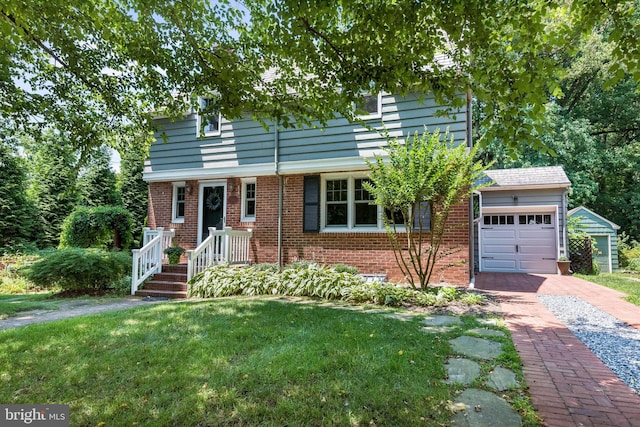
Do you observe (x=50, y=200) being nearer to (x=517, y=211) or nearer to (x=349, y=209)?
(x=349, y=209)

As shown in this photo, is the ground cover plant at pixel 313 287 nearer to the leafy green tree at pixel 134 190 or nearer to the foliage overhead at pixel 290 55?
the foliage overhead at pixel 290 55

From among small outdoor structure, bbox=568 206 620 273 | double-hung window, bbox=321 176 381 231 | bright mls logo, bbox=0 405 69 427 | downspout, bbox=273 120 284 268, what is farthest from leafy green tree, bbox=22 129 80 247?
small outdoor structure, bbox=568 206 620 273

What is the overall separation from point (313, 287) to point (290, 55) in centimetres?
430

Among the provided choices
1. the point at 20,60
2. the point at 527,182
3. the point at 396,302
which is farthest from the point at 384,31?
the point at 527,182

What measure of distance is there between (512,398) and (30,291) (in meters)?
11.4

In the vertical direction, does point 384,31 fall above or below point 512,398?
above

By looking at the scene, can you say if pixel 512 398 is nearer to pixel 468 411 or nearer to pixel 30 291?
pixel 468 411

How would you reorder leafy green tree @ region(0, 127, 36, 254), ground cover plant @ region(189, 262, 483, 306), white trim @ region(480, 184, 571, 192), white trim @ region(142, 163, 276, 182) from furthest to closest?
1. leafy green tree @ region(0, 127, 36, 254)
2. white trim @ region(480, 184, 571, 192)
3. white trim @ region(142, 163, 276, 182)
4. ground cover plant @ region(189, 262, 483, 306)

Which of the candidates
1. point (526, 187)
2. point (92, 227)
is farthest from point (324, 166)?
point (92, 227)

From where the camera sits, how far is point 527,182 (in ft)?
37.8

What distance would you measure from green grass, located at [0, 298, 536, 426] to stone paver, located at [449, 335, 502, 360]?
124 millimetres

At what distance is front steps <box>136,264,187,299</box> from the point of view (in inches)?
300

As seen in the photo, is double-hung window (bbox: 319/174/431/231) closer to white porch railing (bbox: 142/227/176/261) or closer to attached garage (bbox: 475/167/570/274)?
white porch railing (bbox: 142/227/176/261)

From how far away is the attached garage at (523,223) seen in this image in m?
11.3
